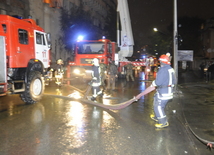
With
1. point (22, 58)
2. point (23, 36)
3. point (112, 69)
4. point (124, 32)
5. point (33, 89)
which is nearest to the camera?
point (22, 58)

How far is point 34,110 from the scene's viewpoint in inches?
292

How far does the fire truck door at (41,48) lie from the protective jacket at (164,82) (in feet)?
17.2

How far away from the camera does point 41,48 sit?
9195 mm

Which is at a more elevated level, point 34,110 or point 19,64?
point 19,64

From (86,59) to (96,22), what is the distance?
114ft

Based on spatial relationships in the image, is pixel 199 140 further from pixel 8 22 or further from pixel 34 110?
pixel 8 22

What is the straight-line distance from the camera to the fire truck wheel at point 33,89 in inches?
316

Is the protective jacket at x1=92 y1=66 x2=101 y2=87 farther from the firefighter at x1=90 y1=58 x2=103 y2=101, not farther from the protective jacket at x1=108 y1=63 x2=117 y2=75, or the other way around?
the protective jacket at x1=108 y1=63 x2=117 y2=75

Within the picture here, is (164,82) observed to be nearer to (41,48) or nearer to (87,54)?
(41,48)

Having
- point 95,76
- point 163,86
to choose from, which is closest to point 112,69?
point 95,76

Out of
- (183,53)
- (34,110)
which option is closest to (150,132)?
(34,110)

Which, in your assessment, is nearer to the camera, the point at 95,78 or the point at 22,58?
the point at 22,58

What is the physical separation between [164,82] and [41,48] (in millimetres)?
5626

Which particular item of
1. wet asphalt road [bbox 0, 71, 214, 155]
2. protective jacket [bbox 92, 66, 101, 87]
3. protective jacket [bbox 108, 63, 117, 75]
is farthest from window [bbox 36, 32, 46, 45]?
protective jacket [bbox 108, 63, 117, 75]
